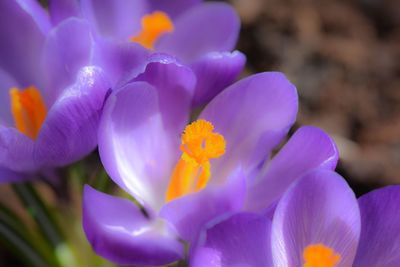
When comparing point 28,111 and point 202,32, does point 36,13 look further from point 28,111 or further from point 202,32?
point 202,32

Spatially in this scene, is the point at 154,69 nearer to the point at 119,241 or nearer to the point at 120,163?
the point at 120,163

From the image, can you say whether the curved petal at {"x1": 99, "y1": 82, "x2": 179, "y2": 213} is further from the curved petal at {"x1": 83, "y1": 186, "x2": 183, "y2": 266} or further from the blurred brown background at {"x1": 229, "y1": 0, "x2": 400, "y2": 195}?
the blurred brown background at {"x1": 229, "y1": 0, "x2": 400, "y2": 195}

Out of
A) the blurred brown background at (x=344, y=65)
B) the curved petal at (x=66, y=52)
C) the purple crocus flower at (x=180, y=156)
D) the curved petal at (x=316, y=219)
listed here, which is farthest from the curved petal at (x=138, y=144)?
the blurred brown background at (x=344, y=65)

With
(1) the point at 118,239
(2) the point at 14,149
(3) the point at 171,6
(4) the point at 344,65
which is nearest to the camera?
(1) the point at 118,239

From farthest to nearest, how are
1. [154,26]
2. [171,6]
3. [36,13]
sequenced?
[171,6] < [154,26] < [36,13]

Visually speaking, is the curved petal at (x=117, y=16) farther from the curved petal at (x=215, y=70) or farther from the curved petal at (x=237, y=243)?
the curved petal at (x=237, y=243)

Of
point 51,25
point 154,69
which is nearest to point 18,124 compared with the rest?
point 51,25

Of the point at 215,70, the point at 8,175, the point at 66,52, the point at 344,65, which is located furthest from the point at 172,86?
the point at 344,65

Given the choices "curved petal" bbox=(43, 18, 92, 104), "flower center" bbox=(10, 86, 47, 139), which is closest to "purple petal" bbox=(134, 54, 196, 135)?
"curved petal" bbox=(43, 18, 92, 104)
